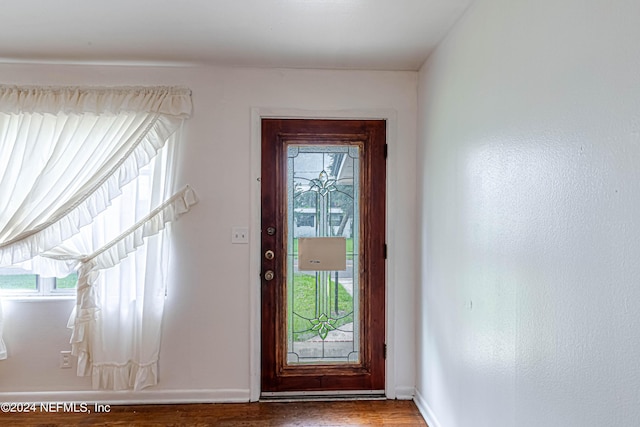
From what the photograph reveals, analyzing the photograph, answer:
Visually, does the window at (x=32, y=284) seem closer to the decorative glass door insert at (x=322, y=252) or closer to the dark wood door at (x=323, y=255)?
the dark wood door at (x=323, y=255)

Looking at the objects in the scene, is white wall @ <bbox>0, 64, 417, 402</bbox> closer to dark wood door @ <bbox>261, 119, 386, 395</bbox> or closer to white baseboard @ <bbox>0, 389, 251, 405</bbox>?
white baseboard @ <bbox>0, 389, 251, 405</bbox>

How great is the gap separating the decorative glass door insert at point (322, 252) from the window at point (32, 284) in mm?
1582

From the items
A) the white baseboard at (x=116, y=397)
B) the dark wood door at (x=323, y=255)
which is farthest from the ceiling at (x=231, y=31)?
the white baseboard at (x=116, y=397)

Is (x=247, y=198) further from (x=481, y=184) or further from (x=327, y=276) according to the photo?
(x=481, y=184)

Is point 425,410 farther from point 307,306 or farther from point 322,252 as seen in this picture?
point 322,252

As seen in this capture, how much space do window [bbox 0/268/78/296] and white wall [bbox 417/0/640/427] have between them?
2.60 metres

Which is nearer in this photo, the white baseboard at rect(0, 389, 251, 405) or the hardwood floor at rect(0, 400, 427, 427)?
the hardwood floor at rect(0, 400, 427, 427)

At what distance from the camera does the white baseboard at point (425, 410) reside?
8.38 ft

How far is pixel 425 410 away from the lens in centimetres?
273

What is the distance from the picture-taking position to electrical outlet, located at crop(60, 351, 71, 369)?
2883mm

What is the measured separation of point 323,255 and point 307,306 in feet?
1.30

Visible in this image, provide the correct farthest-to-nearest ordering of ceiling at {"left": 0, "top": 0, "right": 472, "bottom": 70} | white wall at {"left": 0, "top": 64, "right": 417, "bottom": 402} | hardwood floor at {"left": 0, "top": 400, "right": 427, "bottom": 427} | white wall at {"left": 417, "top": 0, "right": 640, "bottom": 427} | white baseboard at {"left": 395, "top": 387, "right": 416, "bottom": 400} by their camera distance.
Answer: white baseboard at {"left": 395, "top": 387, "right": 416, "bottom": 400}
white wall at {"left": 0, "top": 64, "right": 417, "bottom": 402}
hardwood floor at {"left": 0, "top": 400, "right": 427, "bottom": 427}
ceiling at {"left": 0, "top": 0, "right": 472, "bottom": 70}
white wall at {"left": 417, "top": 0, "right": 640, "bottom": 427}

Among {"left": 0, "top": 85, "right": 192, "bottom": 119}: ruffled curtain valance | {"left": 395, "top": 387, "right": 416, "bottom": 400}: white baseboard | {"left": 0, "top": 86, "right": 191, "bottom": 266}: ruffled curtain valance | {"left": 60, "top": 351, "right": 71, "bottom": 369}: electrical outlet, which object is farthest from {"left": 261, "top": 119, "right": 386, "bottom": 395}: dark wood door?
{"left": 60, "top": 351, "right": 71, "bottom": 369}: electrical outlet

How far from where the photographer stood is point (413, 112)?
3.01 meters
